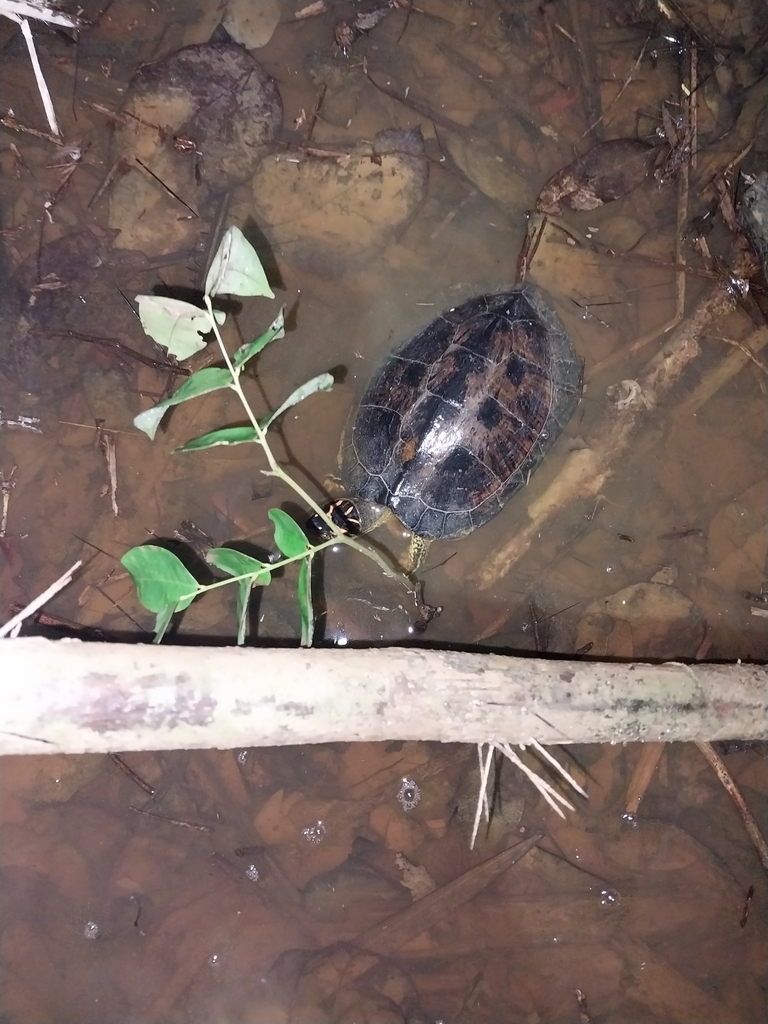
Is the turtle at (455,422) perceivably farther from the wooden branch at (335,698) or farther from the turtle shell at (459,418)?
the wooden branch at (335,698)

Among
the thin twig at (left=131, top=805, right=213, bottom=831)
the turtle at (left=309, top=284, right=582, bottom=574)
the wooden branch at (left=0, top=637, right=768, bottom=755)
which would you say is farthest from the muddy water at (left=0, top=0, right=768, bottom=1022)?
the wooden branch at (left=0, top=637, right=768, bottom=755)

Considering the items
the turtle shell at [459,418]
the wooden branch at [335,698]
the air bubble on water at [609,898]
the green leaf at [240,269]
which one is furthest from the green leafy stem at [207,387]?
the air bubble on water at [609,898]

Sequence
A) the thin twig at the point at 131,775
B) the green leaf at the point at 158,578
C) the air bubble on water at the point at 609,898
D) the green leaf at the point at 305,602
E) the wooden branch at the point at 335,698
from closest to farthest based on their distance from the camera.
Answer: the wooden branch at the point at 335,698 → the green leaf at the point at 158,578 → the green leaf at the point at 305,602 → the thin twig at the point at 131,775 → the air bubble on water at the point at 609,898

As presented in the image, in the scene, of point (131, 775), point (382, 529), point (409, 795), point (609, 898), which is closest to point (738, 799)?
point (609, 898)

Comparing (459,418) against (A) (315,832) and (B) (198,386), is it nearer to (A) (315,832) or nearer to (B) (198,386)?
(B) (198,386)

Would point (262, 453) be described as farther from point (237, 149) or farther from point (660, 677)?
point (660, 677)

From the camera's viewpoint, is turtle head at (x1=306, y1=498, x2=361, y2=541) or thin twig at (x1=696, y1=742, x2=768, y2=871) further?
thin twig at (x1=696, y1=742, x2=768, y2=871)

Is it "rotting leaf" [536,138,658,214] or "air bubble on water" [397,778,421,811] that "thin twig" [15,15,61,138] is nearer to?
"rotting leaf" [536,138,658,214]
